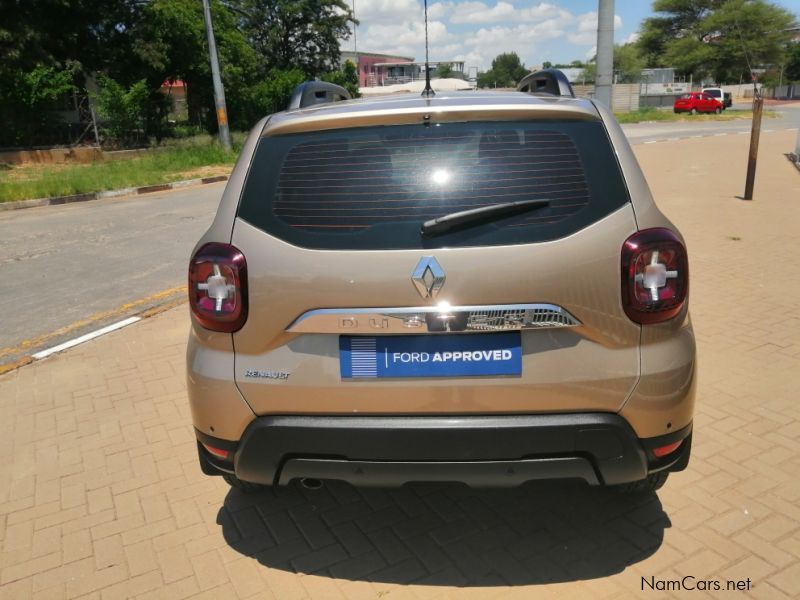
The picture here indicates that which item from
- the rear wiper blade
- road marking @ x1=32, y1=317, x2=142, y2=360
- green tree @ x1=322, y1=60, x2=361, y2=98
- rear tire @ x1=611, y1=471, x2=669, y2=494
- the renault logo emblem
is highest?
green tree @ x1=322, y1=60, x2=361, y2=98

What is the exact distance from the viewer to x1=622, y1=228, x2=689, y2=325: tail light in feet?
7.44

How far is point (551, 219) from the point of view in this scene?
2295mm

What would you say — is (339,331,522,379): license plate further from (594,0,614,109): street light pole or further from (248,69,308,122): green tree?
(248,69,308,122): green tree

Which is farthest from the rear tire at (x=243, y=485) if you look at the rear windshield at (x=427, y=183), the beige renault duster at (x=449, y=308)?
the rear windshield at (x=427, y=183)

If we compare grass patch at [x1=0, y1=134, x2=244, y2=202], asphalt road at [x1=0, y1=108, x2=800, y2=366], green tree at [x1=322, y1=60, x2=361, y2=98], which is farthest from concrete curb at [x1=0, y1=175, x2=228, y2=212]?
green tree at [x1=322, y1=60, x2=361, y2=98]

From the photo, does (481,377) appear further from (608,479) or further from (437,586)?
(437,586)

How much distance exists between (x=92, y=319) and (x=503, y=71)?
105585 mm

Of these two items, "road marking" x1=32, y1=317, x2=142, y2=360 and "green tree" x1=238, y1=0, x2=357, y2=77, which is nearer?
"road marking" x1=32, y1=317, x2=142, y2=360

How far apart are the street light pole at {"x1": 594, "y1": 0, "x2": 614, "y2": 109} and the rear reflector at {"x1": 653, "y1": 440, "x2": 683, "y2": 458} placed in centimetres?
695

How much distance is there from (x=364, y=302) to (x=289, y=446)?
0.58 meters

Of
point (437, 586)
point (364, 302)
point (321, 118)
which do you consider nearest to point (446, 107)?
point (321, 118)

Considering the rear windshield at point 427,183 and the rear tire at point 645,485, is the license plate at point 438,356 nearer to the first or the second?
the rear windshield at point 427,183

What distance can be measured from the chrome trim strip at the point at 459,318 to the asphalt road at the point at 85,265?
163 inches

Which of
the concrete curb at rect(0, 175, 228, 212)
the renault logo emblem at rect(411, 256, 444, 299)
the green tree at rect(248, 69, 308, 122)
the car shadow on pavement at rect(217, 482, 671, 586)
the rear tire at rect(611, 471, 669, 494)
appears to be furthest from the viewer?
the green tree at rect(248, 69, 308, 122)
